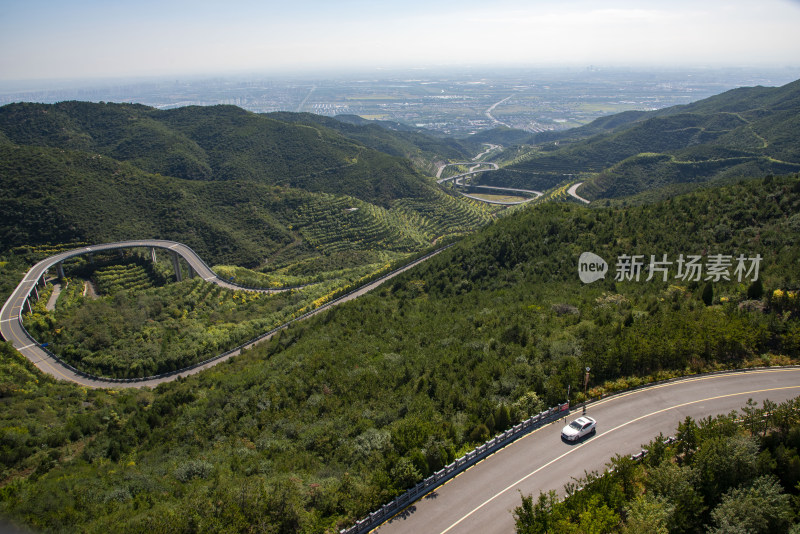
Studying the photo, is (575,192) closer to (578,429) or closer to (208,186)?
(208,186)

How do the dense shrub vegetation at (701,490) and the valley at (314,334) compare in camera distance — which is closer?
the dense shrub vegetation at (701,490)

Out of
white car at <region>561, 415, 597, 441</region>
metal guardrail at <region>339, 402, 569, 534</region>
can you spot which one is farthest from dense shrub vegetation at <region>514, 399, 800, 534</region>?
metal guardrail at <region>339, 402, 569, 534</region>

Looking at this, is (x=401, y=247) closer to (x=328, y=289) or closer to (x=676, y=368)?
(x=328, y=289)

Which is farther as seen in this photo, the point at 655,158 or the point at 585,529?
the point at 655,158

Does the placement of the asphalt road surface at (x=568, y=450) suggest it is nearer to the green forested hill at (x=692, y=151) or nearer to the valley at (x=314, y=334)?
the valley at (x=314, y=334)

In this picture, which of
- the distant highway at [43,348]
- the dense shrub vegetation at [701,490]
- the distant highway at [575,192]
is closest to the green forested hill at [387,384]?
the distant highway at [43,348]

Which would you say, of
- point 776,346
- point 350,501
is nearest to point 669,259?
point 776,346
